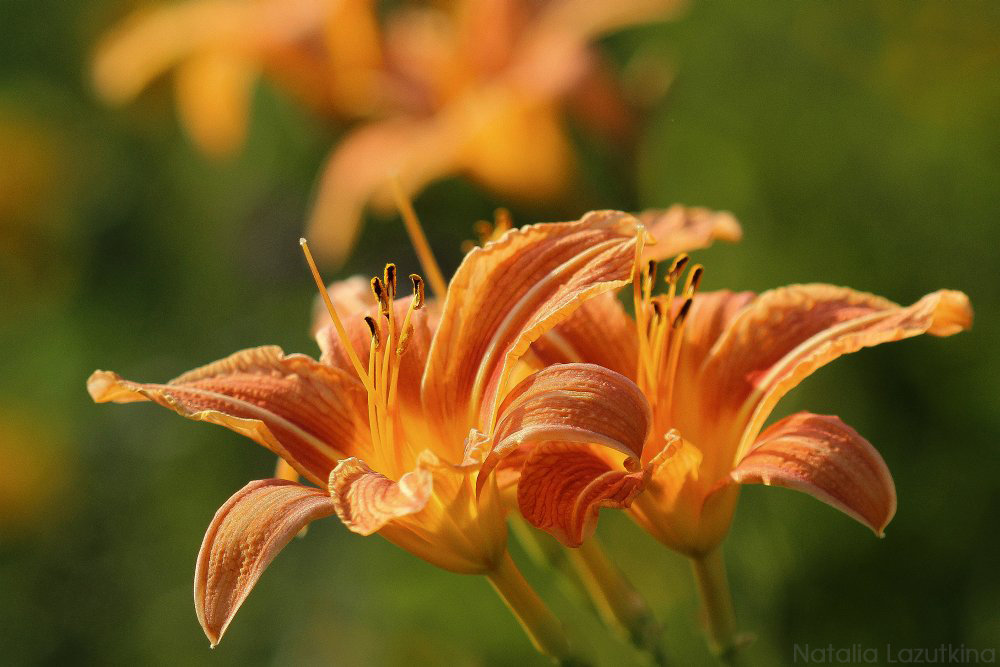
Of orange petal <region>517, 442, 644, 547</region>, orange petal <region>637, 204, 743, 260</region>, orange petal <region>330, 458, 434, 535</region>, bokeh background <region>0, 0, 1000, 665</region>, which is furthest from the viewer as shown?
bokeh background <region>0, 0, 1000, 665</region>

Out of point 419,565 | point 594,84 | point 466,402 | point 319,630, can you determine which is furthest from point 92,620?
point 466,402

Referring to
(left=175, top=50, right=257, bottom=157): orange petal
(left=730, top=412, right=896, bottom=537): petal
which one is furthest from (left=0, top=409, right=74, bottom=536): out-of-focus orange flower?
(left=730, top=412, right=896, bottom=537): petal

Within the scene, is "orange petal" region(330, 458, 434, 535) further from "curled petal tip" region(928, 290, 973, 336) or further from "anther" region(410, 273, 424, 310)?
"curled petal tip" region(928, 290, 973, 336)

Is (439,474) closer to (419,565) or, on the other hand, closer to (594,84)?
(419,565)

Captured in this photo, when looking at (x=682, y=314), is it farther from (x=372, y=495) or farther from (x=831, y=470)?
(x=372, y=495)

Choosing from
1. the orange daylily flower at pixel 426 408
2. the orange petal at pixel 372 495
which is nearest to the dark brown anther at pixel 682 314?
the orange daylily flower at pixel 426 408

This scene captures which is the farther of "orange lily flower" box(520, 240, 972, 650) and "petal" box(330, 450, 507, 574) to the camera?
"orange lily flower" box(520, 240, 972, 650)

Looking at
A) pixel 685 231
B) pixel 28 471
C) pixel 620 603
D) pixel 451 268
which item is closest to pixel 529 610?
pixel 620 603
